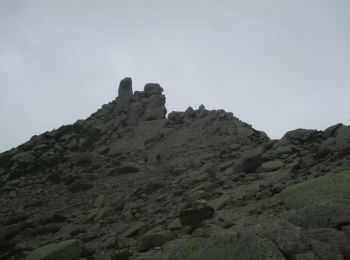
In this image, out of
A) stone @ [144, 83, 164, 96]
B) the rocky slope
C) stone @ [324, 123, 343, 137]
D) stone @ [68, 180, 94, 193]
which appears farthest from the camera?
stone @ [144, 83, 164, 96]

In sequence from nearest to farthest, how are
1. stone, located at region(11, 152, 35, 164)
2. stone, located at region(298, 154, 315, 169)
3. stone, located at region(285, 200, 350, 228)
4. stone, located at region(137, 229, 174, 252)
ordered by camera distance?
stone, located at region(285, 200, 350, 228) → stone, located at region(137, 229, 174, 252) → stone, located at region(298, 154, 315, 169) → stone, located at region(11, 152, 35, 164)

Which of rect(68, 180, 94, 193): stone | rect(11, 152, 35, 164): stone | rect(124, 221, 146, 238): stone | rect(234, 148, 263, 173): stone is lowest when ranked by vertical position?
rect(124, 221, 146, 238): stone

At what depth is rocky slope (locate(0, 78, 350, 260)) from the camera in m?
11.0

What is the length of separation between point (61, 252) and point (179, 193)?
945 centimetres

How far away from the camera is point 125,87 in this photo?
62750 millimetres

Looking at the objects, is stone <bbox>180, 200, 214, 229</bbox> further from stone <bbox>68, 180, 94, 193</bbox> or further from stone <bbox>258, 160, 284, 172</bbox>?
stone <bbox>68, 180, 94, 193</bbox>

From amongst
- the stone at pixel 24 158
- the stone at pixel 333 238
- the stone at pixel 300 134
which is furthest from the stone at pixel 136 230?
the stone at pixel 24 158

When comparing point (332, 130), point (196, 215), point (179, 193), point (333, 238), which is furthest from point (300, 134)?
point (333, 238)

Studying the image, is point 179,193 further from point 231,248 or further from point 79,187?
point 231,248

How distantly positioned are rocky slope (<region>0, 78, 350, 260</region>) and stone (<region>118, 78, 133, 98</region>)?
9933 millimetres

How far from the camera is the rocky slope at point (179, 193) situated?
10984 millimetres

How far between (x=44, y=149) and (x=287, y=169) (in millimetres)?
34676

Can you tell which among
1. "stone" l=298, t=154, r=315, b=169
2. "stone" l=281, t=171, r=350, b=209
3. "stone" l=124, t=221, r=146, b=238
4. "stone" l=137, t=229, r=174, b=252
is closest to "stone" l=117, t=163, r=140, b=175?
"stone" l=124, t=221, r=146, b=238

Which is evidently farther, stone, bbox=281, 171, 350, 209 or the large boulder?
stone, bbox=281, 171, 350, 209
